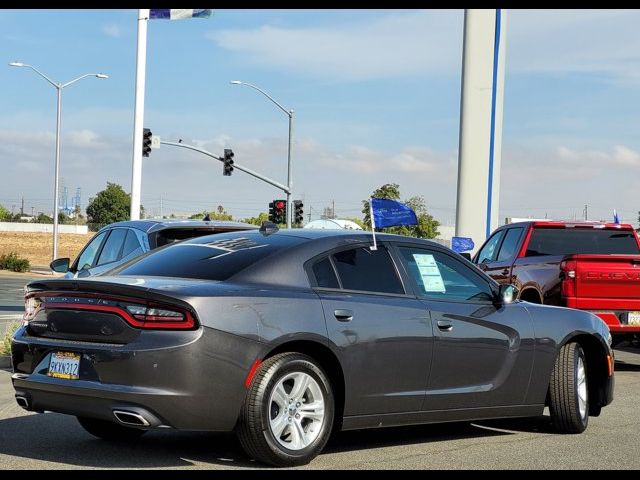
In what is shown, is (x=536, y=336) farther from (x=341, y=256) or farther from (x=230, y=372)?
(x=230, y=372)

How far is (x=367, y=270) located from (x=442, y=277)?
2.46 feet

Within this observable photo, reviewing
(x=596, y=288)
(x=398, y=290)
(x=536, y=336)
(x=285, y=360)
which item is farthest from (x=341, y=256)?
(x=596, y=288)

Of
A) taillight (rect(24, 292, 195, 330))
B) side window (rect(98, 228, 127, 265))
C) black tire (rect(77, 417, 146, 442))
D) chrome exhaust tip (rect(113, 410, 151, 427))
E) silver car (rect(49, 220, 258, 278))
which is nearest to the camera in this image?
chrome exhaust tip (rect(113, 410, 151, 427))

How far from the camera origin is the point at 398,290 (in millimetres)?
7449

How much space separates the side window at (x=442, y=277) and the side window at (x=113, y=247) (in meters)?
4.92

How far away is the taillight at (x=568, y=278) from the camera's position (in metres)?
12.9

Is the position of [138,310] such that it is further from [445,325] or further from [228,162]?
[228,162]

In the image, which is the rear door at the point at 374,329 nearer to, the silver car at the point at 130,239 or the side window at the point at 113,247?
the silver car at the point at 130,239

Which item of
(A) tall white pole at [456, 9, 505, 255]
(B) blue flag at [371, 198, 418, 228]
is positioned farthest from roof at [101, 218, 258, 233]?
(A) tall white pole at [456, 9, 505, 255]

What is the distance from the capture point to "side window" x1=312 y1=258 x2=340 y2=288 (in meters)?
7.05

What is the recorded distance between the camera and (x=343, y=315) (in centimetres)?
688

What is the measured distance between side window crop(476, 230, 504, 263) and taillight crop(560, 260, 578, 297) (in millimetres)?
2864

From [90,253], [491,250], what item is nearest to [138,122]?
[491,250]

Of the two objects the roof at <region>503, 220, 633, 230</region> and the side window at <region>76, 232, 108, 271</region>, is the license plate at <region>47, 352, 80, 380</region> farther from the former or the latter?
the roof at <region>503, 220, 633, 230</region>
